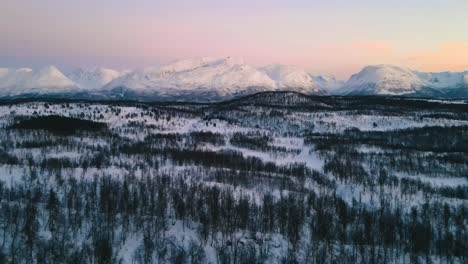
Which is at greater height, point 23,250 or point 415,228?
point 23,250

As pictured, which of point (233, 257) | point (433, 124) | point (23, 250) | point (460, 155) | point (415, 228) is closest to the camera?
point (23, 250)

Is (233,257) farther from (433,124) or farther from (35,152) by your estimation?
(433,124)

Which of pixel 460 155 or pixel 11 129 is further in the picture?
pixel 11 129

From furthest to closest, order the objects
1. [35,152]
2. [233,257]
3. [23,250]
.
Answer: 1. [35,152]
2. [233,257]
3. [23,250]

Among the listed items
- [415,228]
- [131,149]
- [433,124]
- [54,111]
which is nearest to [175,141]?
[131,149]

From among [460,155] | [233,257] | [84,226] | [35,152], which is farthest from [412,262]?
[35,152]

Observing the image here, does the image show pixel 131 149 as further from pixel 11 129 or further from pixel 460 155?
pixel 460 155
